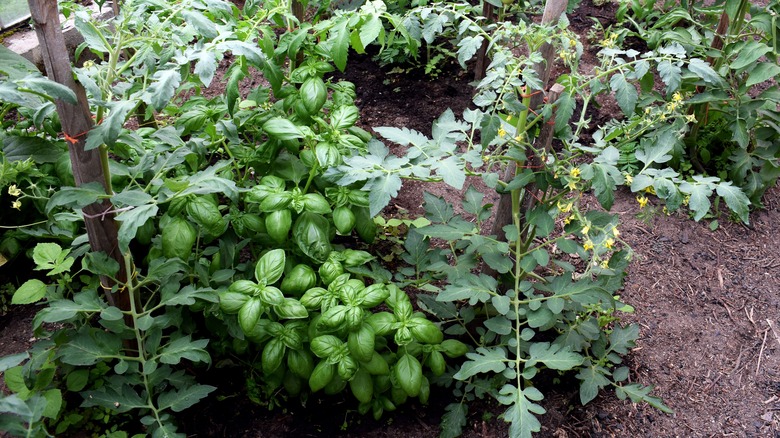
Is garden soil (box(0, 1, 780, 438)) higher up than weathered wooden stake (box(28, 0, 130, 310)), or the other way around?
weathered wooden stake (box(28, 0, 130, 310))

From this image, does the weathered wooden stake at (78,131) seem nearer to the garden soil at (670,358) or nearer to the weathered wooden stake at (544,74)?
the garden soil at (670,358)

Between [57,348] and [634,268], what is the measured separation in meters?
2.61

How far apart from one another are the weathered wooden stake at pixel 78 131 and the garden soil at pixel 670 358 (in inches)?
29.3

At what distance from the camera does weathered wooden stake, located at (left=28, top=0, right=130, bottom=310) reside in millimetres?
1751

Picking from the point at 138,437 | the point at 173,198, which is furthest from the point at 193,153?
the point at 138,437

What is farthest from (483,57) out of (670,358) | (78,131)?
(78,131)

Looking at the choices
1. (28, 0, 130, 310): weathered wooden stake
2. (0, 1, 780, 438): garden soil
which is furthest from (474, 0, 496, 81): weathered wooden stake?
(28, 0, 130, 310): weathered wooden stake

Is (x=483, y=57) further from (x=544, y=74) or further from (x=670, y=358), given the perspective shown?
(x=670, y=358)

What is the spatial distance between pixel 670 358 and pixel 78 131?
255 centimetres

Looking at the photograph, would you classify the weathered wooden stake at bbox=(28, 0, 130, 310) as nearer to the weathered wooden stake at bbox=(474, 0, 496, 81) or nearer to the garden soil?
the garden soil

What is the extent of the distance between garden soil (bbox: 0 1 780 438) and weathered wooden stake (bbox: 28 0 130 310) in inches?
29.3

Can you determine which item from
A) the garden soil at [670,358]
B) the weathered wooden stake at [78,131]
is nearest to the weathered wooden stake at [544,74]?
the garden soil at [670,358]

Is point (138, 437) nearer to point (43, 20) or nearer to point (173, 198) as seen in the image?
point (173, 198)

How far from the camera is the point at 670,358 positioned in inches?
109
